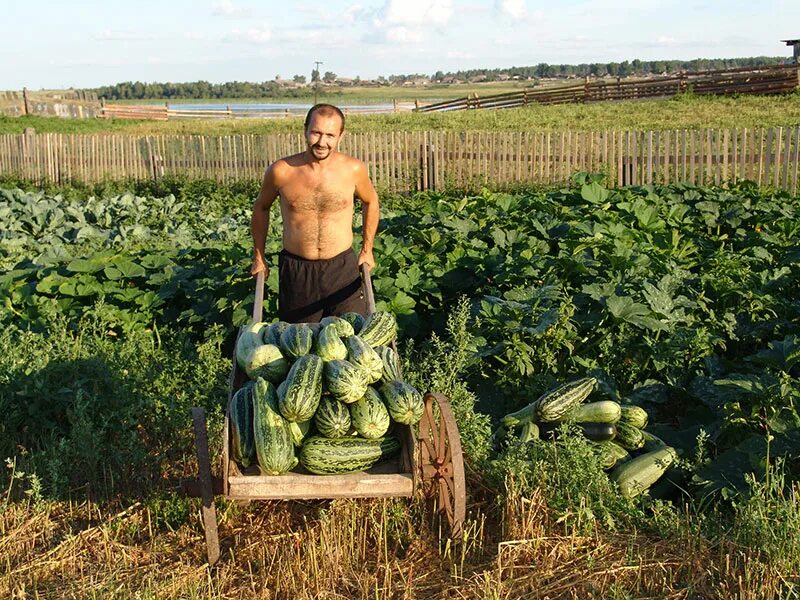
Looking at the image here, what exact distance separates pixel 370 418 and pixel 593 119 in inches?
1303

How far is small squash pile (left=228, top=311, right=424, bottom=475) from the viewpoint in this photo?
4012 mm

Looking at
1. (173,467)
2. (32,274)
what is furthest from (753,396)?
(32,274)

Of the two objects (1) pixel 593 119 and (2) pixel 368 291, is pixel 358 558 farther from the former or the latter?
(1) pixel 593 119

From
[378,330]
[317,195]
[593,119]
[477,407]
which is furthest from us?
[593,119]

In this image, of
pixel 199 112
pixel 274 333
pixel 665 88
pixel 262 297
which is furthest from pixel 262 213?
pixel 199 112

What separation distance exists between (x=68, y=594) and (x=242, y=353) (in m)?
1.36

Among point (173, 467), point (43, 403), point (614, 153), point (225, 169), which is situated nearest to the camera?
point (173, 467)

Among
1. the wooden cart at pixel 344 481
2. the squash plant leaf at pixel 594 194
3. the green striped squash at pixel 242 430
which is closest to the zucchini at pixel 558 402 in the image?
the wooden cart at pixel 344 481

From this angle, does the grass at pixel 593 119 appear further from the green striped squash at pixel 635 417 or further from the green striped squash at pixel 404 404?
the green striped squash at pixel 404 404

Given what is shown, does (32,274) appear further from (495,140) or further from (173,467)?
(495,140)

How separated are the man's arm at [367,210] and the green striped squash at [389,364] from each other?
4.15ft

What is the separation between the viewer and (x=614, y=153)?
1741 cm

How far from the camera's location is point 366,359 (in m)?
4.30

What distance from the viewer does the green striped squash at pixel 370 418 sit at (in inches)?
163
